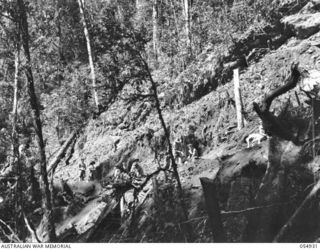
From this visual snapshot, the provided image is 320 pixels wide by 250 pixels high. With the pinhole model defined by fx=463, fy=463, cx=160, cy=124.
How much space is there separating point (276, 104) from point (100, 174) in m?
3.46

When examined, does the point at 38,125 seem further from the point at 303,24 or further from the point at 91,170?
the point at 303,24

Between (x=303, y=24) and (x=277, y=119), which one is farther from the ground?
(x=303, y=24)

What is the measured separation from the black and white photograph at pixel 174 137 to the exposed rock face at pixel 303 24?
0.06ft

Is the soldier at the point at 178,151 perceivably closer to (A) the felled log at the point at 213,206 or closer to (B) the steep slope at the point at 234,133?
(B) the steep slope at the point at 234,133

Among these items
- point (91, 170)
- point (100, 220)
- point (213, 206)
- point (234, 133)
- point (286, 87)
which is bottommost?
point (100, 220)

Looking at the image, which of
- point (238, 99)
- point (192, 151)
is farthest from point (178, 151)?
point (238, 99)

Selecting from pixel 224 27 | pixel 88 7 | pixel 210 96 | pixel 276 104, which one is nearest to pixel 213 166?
pixel 276 104

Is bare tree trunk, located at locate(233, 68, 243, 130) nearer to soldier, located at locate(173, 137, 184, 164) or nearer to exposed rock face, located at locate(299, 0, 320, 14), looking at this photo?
soldier, located at locate(173, 137, 184, 164)

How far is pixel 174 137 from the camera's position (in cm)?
650

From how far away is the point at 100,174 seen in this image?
7.39 metres

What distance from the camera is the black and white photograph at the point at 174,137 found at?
13.4ft

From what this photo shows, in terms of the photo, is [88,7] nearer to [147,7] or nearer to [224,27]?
[147,7]

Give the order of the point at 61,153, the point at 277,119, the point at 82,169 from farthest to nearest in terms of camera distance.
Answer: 1. the point at 61,153
2. the point at 82,169
3. the point at 277,119

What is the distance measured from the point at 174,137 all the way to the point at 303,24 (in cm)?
234
